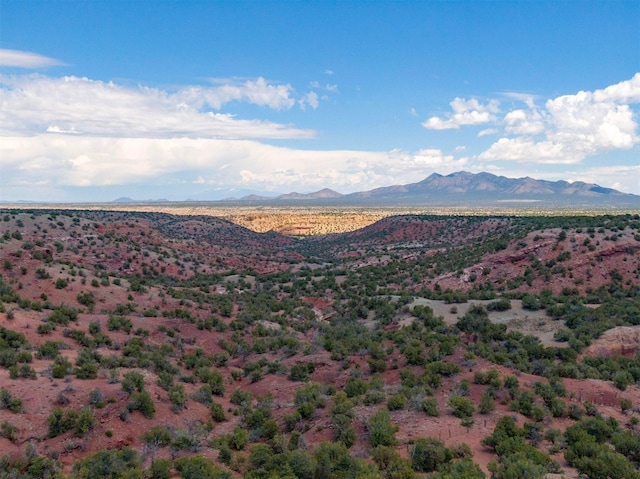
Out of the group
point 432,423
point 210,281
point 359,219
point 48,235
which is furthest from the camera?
point 359,219

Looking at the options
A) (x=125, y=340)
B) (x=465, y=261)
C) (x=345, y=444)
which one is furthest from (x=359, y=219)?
(x=345, y=444)

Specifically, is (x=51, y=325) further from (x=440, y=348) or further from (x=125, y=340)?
(x=440, y=348)

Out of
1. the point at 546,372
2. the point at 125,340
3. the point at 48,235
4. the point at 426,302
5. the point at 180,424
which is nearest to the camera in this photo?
the point at 180,424

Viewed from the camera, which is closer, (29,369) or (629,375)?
(29,369)

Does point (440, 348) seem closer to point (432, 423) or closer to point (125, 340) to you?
point (432, 423)

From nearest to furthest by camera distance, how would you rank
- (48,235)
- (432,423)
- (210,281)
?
1. (432,423)
2. (210,281)
3. (48,235)

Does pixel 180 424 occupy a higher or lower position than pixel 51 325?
lower

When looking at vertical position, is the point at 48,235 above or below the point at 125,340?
above

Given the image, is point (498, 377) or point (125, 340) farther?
point (125, 340)

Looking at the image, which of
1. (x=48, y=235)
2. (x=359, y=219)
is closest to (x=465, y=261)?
(x=48, y=235)
